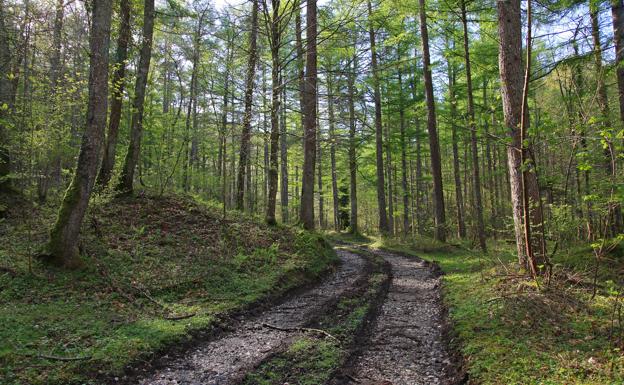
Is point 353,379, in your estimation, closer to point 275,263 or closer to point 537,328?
point 537,328

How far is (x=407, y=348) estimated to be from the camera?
18.1 ft

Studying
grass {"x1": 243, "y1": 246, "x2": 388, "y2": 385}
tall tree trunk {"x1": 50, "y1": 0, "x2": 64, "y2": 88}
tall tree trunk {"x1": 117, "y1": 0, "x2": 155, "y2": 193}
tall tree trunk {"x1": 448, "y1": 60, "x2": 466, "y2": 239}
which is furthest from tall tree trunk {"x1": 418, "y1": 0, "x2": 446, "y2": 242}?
tall tree trunk {"x1": 50, "y1": 0, "x2": 64, "y2": 88}

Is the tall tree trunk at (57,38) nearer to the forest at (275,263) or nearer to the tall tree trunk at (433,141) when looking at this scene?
the forest at (275,263)

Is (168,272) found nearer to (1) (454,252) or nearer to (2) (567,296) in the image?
(2) (567,296)

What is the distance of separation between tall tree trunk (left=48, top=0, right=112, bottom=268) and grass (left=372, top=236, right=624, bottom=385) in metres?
7.14

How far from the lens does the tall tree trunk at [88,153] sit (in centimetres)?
732

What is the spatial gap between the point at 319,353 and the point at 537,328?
306cm

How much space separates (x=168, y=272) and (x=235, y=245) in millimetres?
2633

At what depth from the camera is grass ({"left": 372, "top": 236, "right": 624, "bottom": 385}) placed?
416 centimetres

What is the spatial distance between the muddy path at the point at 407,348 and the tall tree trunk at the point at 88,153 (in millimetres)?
5821

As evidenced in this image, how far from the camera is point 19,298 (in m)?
6.21

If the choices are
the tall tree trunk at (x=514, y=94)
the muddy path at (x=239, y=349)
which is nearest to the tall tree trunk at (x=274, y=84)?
the muddy path at (x=239, y=349)

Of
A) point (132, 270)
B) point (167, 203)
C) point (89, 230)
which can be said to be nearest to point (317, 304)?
point (132, 270)

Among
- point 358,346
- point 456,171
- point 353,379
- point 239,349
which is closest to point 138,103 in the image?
point 239,349
